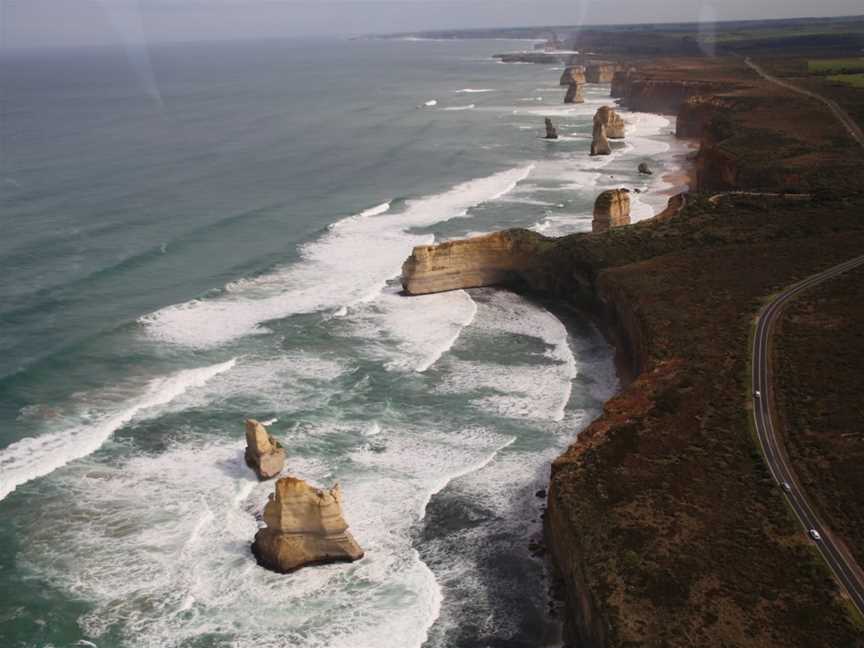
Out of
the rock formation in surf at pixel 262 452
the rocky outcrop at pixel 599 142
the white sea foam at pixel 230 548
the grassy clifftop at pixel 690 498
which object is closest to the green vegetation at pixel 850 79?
the rocky outcrop at pixel 599 142

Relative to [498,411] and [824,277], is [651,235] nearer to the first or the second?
[824,277]

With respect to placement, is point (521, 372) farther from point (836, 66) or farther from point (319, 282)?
point (836, 66)

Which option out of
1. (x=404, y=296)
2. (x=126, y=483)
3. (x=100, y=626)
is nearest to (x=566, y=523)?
(x=100, y=626)

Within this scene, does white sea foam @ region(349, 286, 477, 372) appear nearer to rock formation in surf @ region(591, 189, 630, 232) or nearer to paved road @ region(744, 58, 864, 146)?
rock formation in surf @ region(591, 189, 630, 232)

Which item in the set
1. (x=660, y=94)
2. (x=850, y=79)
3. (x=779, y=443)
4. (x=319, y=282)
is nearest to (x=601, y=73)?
(x=660, y=94)

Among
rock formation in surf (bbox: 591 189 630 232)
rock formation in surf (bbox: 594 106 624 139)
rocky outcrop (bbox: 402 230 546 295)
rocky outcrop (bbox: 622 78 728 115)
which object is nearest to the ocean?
rocky outcrop (bbox: 402 230 546 295)

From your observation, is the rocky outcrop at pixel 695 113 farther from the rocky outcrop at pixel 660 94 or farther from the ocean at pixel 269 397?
the ocean at pixel 269 397

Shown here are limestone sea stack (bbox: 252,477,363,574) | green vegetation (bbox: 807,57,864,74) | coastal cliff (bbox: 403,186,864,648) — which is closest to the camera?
coastal cliff (bbox: 403,186,864,648)
